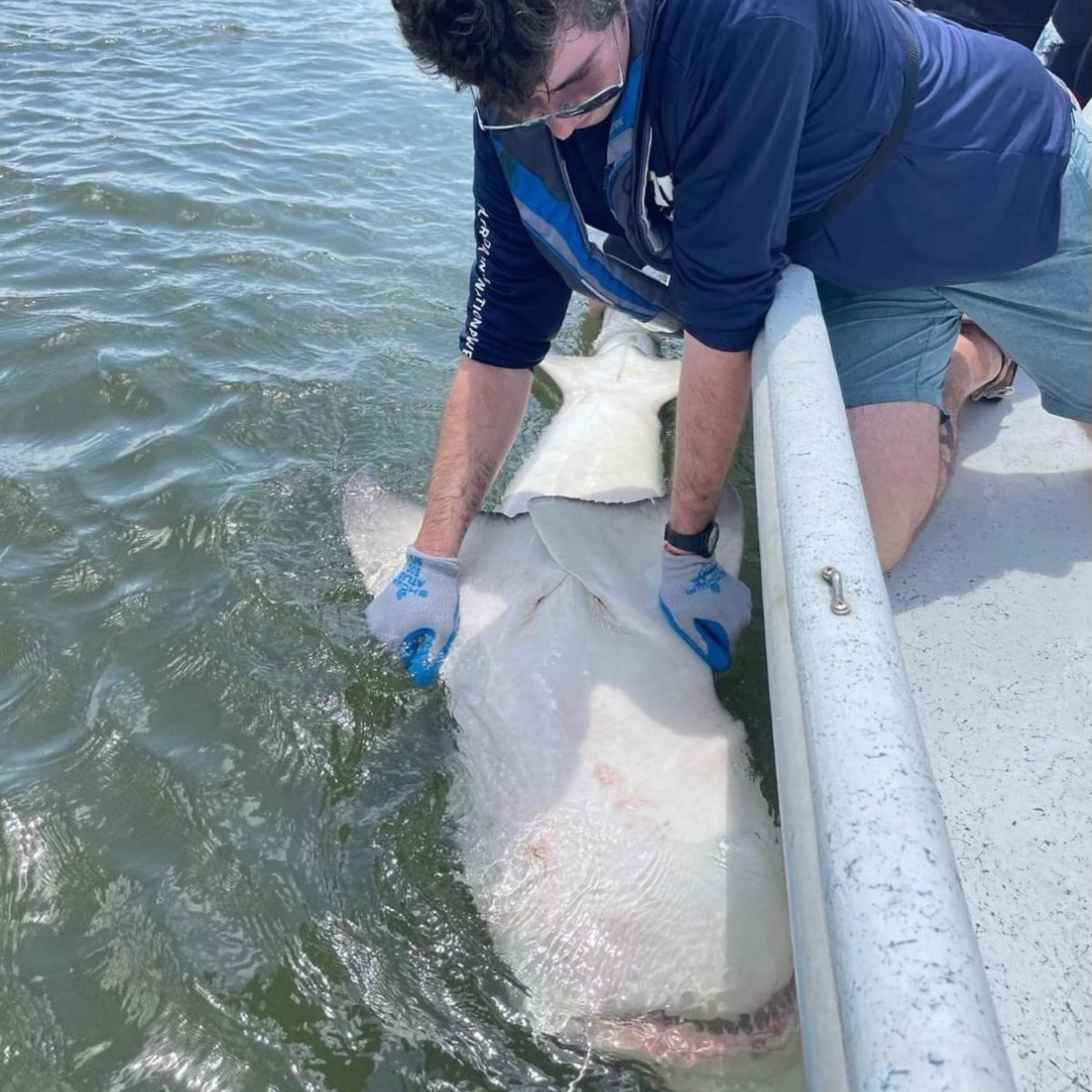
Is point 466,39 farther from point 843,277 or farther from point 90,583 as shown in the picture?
point 90,583

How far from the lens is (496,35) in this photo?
2.04 metres

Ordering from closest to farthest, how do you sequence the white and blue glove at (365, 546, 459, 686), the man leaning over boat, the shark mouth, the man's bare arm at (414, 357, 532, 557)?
the shark mouth < the man leaning over boat < the white and blue glove at (365, 546, 459, 686) < the man's bare arm at (414, 357, 532, 557)

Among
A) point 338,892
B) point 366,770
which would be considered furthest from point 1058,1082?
point 366,770

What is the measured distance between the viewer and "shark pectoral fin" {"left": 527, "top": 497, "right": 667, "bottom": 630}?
9.85 ft

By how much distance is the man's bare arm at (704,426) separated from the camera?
8.66 feet

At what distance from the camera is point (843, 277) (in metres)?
2.92

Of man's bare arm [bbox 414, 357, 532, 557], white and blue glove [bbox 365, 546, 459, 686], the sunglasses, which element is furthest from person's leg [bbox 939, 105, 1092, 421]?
white and blue glove [bbox 365, 546, 459, 686]

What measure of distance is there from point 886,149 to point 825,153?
0.18 m

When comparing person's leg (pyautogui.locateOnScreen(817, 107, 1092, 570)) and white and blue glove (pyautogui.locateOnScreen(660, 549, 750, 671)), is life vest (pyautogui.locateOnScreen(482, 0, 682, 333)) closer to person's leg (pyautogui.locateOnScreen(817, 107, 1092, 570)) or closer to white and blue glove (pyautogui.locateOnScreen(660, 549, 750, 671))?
person's leg (pyautogui.locateOnScreen(817, 107, 1092, 570))

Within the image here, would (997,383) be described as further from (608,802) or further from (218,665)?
(218,665)

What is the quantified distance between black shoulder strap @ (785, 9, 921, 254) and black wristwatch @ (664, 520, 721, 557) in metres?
0.86

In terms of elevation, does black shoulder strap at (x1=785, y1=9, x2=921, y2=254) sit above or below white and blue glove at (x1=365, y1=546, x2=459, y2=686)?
above

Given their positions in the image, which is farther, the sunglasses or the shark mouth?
the sunglasses

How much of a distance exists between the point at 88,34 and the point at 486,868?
9.88 m
